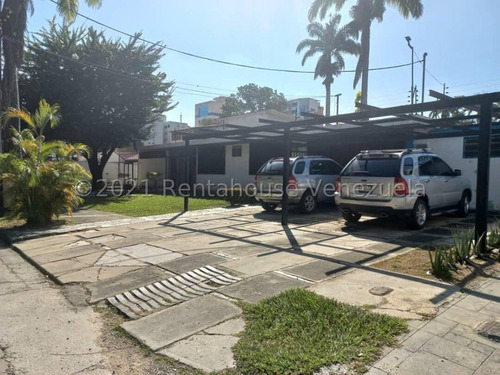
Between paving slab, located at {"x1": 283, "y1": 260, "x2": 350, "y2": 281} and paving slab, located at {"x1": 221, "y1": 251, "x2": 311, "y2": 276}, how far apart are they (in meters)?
0.19

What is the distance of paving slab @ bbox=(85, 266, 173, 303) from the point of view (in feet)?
15.1

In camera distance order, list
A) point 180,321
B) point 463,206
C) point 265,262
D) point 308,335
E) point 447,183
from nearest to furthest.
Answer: point 308,335 < point 180,321 < point 265,262 < point 447,183 < point 463,206

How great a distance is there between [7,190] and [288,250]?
24.2 feet

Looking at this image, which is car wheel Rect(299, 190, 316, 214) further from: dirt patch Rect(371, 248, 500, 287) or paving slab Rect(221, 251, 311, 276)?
dirt patch Rect(371, 248, 500, 287)

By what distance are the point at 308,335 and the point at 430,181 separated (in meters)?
6.84

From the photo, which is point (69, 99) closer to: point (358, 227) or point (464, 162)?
point (358, 227)

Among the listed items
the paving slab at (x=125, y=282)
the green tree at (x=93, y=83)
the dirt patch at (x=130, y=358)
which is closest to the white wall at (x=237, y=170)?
the green tree at (x=93, y=83)

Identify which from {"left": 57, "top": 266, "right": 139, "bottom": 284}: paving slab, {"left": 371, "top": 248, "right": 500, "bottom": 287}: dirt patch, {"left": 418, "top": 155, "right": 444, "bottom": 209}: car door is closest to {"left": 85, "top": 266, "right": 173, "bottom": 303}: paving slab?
{"left": 57, "top": 266, "right": 139, "bottom": 284}: paving slab

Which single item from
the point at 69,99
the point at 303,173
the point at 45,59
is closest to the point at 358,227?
the point at 303,173

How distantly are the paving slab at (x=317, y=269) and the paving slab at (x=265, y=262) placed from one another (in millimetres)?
194

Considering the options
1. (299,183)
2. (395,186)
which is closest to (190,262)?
(395,186)

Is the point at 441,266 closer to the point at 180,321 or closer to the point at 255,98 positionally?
the point at 180,321

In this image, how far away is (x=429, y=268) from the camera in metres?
5.35

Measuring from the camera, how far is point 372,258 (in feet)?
19.6
